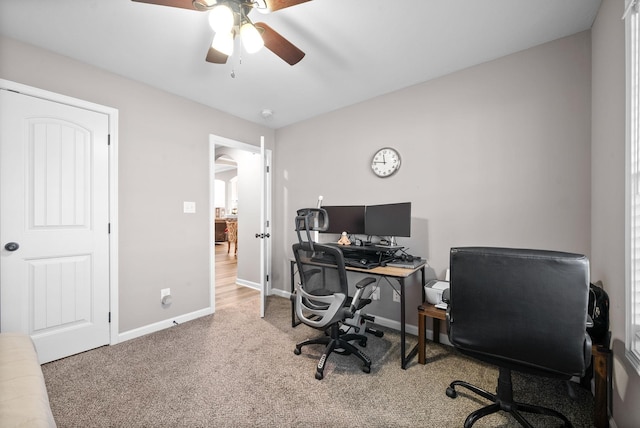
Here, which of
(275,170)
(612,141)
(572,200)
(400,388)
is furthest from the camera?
(275,170)

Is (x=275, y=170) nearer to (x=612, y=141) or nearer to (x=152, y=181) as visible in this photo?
(x=152, y=181)

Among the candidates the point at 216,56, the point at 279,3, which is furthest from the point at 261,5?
the point at 216,56

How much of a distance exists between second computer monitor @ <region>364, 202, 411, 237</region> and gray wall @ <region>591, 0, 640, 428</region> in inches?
48.9

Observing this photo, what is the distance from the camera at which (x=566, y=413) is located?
1.62 metres

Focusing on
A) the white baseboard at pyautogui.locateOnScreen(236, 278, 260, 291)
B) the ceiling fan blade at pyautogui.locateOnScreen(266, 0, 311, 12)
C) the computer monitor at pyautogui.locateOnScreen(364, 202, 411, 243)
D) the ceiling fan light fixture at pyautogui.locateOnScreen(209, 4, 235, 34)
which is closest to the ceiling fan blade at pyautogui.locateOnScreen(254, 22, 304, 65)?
the ceiling fan blade at pyautogui.locateOnScreen(266, 0, 311, 12)

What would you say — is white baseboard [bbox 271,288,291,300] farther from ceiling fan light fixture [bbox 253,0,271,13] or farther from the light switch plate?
ceiling fan light fixture [bbox 253,0,271,13]

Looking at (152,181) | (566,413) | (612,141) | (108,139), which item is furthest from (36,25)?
(566,413)

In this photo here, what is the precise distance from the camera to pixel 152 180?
2766 mm

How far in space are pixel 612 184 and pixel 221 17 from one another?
Answer: 7.64 ft

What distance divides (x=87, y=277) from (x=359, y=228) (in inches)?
103

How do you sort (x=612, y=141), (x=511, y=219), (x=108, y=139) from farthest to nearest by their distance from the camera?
(x=108, y=139) < (x=511, y=219) < (x=612, y=141)

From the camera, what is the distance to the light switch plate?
3043 mm

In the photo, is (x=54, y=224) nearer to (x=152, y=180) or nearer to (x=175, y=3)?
(x=152, y=180)

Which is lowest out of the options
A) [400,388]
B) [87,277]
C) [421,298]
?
[400,388]
